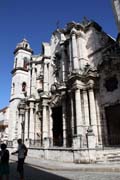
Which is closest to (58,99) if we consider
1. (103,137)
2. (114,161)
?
(103,137)

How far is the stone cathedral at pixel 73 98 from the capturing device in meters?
14.7

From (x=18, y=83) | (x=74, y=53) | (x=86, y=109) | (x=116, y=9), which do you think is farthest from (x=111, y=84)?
(x=18, y=83)

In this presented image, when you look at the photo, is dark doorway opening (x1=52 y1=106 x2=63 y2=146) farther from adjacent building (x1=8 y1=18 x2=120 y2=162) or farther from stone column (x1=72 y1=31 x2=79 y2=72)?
stone column (x1=72 y1=31 x2=79 y2=72)

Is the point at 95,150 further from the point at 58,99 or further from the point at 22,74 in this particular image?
the point at 22,74

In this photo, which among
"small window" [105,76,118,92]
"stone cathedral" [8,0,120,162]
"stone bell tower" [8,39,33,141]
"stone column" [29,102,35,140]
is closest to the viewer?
"stone cathedral" [8,0,120,162]

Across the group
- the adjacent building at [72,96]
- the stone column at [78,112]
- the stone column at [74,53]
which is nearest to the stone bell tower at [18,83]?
the adjacent building at [72,96]

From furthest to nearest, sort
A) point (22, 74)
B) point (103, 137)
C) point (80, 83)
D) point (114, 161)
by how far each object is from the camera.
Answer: point (22, 74)
point (80, 83)
point (103, 137)
point (114, 161)

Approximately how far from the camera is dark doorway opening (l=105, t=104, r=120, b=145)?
14794 millimetres

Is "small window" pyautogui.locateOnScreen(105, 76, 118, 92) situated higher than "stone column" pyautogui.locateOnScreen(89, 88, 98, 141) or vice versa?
"small window" pyautogui.locateOnScreen(105, 76, 118, 92)

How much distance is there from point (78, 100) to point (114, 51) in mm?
5031

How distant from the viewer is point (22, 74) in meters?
27.7

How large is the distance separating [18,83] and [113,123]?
15458mm

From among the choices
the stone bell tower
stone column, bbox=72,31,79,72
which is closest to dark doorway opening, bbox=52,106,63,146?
stone column, bbox=72,31,79,72

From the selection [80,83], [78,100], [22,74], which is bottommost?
[78,100]
